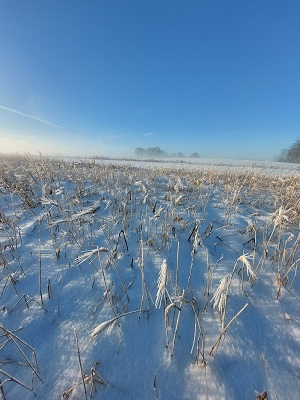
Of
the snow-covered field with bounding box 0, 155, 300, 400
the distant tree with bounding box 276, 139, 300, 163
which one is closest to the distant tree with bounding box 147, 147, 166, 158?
the distant tree with bounding box 276, 139, 300, 163

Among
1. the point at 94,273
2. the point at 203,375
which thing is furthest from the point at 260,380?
the point at 94,273

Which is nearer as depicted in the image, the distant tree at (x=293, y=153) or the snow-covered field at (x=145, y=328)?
the snow-covered field at (x=145, y=328)

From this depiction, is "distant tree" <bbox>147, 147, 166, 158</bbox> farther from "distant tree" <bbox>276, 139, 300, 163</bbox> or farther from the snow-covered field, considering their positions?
the snow-covered field

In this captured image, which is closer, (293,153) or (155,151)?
(293,153)

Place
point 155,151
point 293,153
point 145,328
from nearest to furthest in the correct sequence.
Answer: point 145,328 < point 293,153 < point 155,151

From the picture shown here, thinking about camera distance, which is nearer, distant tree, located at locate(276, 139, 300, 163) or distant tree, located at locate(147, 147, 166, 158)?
distant tree, located at locate(276, 139, 300, 163)

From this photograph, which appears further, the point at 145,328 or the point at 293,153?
the point at 293,153

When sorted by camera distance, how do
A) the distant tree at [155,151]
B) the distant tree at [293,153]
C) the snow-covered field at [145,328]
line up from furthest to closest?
1. the distant tree at [155,151]
2. the distant tree at [293,153]
3. the snow-covered field at [145,328]

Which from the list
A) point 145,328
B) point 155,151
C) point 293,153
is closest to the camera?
point 145,328

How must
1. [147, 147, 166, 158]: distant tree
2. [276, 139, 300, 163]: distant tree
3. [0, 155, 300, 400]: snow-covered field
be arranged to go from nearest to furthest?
1. [0, 155, 300, 400]: snow-covered field
2. [276, 139, 300, 163]: distant tree
3. [147, 147, 166, 158]: distant tree

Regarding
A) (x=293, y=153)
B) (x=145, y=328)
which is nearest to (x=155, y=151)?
(x=293, y=153)

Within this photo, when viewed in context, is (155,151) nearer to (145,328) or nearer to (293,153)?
(293,153)

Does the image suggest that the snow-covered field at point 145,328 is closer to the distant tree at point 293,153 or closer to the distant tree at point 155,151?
the distant tree at point 293,153

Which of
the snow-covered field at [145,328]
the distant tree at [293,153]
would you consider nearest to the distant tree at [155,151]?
the distant tree at [293,153]
